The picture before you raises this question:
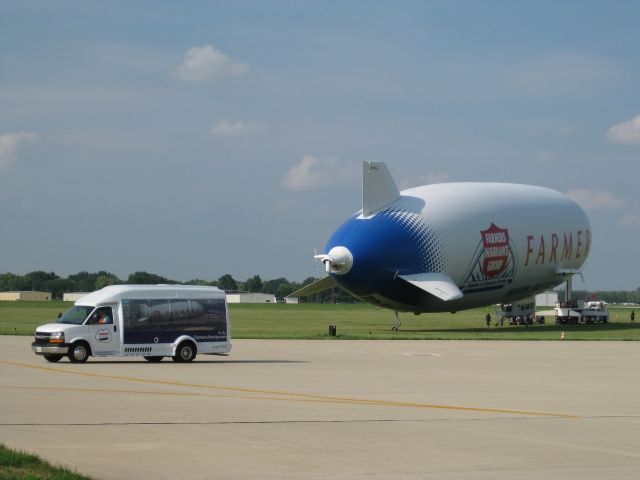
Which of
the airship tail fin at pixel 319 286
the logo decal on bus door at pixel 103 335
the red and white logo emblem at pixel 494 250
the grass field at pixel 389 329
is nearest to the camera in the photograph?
the logo decal on bus door at pixel 103 335

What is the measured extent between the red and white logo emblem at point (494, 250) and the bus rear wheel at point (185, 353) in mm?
42906

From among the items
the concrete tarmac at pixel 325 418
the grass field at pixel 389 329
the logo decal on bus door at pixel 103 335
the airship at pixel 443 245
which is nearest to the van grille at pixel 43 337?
the concrete tarmac at pixel 325 418

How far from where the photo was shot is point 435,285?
7438 centimetres

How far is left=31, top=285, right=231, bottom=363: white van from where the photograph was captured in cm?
3888

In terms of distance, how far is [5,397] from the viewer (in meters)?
24.8

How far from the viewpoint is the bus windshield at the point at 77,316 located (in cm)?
3888

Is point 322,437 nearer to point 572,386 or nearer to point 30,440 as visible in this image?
point 30,440

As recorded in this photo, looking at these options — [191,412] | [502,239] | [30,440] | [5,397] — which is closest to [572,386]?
[191,412]

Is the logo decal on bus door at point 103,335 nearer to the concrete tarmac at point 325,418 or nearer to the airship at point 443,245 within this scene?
the concrete tarmac at point 325,418

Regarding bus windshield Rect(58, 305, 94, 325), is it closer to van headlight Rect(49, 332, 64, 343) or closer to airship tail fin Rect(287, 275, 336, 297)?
van headlight Rect(49, 332, 64, 343)

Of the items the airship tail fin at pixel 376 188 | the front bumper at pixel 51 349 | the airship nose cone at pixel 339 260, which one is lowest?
the front bumper at pixel 51 349

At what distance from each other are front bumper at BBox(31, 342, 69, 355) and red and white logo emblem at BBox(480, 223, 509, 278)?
46.4 m

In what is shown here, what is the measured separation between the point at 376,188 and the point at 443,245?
6104mm

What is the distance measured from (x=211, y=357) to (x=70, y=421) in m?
24.0
